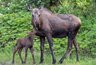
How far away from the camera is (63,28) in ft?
46.0

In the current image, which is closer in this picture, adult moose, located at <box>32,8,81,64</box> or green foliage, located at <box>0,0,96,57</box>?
adult moose, located at <box>32,8,81,64</box>

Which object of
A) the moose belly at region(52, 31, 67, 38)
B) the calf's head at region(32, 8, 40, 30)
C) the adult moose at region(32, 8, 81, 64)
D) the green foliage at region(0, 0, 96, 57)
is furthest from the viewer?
the green foliage at region(0, 0, 96, 57)

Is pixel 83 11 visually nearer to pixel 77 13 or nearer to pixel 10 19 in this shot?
pixel 77 13

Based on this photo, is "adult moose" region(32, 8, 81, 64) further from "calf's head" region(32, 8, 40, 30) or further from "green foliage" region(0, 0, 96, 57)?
"green foliage" region(0, 0, 96, 57)

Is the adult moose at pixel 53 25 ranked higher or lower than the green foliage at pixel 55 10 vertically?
higher

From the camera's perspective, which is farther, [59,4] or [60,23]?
[59,4]

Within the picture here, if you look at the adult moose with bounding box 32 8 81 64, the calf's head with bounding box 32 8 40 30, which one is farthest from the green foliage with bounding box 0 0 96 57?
the calf's head with bounding box 32 8 40 30

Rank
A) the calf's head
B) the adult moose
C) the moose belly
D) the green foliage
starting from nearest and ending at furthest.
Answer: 1. the calf's head
2. the adult moose
3. the moose belly
4. the green foliage

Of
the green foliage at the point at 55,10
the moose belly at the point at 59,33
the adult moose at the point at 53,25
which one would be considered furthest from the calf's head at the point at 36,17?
the green foliage at the point at 55,10

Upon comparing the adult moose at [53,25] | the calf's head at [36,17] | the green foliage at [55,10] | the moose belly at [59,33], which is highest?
the calf's head at [36,17]

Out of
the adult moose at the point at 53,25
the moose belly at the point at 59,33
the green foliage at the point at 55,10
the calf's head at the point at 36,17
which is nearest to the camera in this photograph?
the calf's head at the point at 36,17

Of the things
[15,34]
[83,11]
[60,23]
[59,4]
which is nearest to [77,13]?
[83,11]

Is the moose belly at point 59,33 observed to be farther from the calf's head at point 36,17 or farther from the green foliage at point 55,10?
the green foliage at point 55,10

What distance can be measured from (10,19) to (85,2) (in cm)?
452
